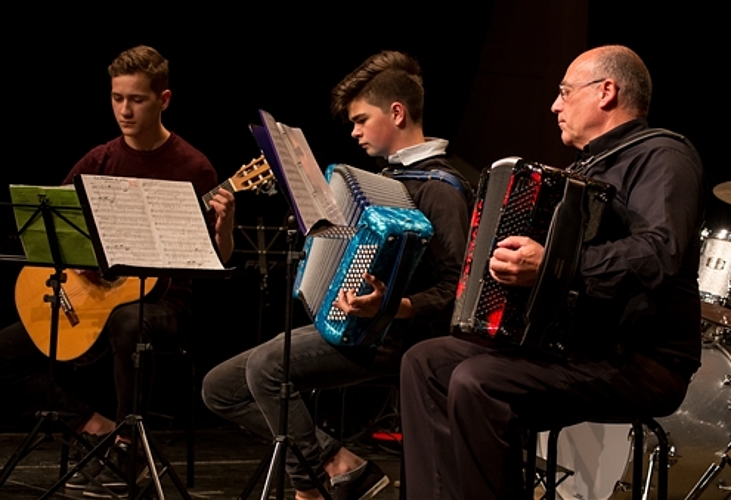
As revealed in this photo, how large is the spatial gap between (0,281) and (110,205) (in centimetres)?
276

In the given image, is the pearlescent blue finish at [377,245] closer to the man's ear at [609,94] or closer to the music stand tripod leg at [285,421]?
the music stand tripod leg at [285,421]

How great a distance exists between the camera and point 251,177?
14.0 feet

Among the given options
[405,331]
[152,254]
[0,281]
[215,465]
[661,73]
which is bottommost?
[215,465]

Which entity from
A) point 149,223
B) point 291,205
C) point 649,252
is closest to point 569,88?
point 649,252

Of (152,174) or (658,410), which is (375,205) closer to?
(658,410)

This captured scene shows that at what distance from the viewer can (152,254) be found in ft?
11.2

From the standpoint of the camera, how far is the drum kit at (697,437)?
419cm

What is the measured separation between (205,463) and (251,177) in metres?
1.74

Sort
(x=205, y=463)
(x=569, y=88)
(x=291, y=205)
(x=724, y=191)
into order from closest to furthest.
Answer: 1. (x=291, y=205)
2. (x=569, y=88)
3. (x=724, y=191)
4. (x=205, y=463)

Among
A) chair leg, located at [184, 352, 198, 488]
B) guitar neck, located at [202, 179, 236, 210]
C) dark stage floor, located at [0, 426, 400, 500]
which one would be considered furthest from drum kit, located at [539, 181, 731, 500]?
guitar neck, located at [202, 179, 236, 210]

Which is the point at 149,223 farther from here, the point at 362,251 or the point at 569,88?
the point at 569,88

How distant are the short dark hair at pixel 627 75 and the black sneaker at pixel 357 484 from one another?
1.56 m

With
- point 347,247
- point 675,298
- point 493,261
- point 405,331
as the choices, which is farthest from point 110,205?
point 675,298

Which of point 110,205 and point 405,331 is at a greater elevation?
point 110,205
